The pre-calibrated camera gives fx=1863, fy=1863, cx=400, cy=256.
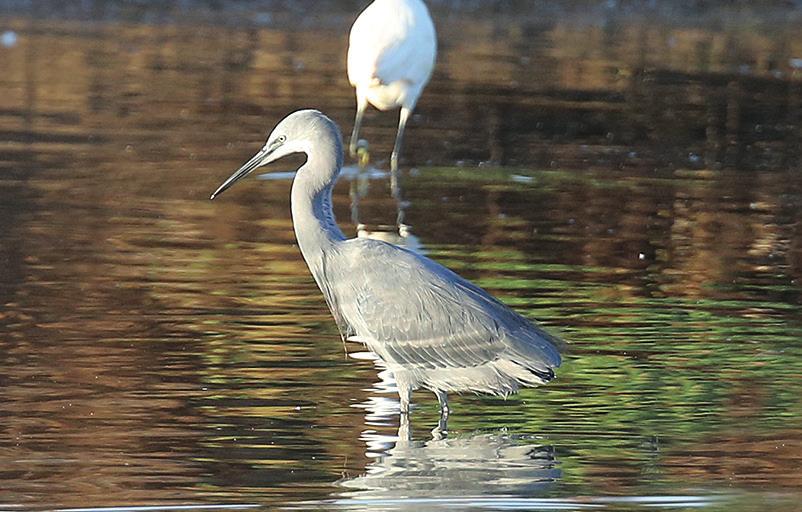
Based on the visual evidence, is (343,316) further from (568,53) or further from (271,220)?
(568,53)

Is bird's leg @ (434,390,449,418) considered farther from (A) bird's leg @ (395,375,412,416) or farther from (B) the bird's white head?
(B) the bird's white head

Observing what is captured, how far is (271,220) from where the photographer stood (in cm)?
1264

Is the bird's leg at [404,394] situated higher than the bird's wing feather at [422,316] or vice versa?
the bird's wing feather at [422,316]

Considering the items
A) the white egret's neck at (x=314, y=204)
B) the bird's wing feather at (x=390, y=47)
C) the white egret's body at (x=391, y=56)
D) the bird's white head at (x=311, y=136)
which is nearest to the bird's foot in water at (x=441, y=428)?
the white egret's neck at (x=314, y=204)

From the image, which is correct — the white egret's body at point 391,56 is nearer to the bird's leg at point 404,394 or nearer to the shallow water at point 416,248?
the shallow water at point 416,248

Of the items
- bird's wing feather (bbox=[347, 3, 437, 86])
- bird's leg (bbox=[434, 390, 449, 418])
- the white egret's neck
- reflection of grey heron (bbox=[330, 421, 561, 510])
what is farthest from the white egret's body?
reflection of grey heron (bbox=[330, 421, 561, 510])

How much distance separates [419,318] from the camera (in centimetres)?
778

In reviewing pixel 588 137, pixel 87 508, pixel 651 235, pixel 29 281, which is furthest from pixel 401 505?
pixel 588 137

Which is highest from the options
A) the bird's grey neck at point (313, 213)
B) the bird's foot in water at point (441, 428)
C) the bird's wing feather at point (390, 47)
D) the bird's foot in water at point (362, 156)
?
the bird's wing feather at point (390, 47)

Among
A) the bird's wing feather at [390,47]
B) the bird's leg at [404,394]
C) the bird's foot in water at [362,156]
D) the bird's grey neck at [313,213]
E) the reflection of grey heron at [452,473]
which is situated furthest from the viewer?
the bird's wing feather at [390,47]

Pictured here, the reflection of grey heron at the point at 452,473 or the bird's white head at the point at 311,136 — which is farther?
the bird's white head at the point at 311,136

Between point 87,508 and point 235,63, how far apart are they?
16.6 m

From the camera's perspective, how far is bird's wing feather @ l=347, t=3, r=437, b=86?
50.2 ft

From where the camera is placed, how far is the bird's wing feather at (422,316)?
7.75 meters
